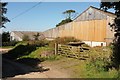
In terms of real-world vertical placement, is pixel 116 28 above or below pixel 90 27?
below

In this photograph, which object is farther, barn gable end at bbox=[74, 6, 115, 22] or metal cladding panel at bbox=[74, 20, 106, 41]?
barn gable end at bbox=[74, 6, 115, 22]

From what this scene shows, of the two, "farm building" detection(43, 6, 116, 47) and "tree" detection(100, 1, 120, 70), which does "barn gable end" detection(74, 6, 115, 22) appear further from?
"tree" detection(100, 1, 120, 70)

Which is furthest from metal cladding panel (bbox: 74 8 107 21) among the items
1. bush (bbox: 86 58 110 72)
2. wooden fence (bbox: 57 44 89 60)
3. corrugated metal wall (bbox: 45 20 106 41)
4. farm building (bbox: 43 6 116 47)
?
bush (bbox: 86 58 110 72)

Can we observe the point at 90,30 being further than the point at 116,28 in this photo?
Yes

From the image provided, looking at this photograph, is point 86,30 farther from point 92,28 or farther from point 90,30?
point 92,28

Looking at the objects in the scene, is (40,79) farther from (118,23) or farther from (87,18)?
(87,18)

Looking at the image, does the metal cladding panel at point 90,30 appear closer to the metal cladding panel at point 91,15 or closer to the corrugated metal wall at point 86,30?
the corrugated metal wall at point 86,30

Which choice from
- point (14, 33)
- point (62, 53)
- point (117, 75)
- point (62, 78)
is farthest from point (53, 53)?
point (14, 33)

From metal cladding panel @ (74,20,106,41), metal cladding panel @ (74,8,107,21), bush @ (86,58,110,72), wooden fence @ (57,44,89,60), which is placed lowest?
bush @ (86,58,110,72)

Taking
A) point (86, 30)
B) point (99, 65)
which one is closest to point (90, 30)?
point (86, 30)

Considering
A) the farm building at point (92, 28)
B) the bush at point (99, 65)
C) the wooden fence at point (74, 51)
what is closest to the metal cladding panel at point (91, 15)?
the farm building at point (92, 28)

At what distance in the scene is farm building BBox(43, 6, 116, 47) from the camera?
4078 centimetres

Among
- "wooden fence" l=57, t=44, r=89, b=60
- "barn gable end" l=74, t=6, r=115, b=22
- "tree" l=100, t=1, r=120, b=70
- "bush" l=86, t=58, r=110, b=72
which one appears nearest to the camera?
"tree" l=100, t=1, r=120, b=70

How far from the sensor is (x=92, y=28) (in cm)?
4391
